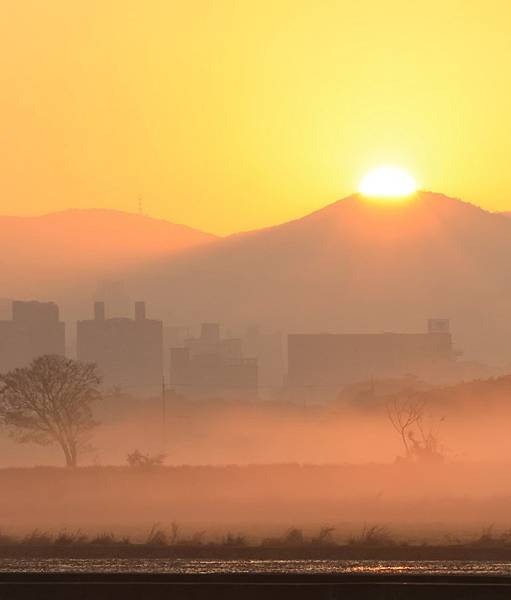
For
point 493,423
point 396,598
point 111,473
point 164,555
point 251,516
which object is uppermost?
point 493,423

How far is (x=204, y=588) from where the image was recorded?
2183cm

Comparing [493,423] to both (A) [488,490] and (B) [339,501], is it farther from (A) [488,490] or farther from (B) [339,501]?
(B) [339,501]

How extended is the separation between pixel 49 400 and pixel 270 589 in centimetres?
9224

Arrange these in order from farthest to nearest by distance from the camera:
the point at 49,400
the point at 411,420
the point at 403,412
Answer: the point at 403,412, the point at 411,420, the point at 49,400

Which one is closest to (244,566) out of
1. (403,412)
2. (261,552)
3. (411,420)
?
(261,552)

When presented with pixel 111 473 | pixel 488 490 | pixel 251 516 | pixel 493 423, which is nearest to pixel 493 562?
pixel 251 516

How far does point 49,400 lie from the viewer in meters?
112

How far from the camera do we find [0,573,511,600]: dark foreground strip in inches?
836

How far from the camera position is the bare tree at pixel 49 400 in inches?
4277

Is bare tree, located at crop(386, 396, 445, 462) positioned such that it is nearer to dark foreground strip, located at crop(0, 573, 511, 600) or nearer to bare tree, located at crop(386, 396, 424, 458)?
bare tree, located at crop(386, 396, 424, 458)

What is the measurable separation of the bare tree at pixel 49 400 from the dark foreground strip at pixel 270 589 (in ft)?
277

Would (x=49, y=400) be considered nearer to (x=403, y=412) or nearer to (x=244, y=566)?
(x=403, y=412)

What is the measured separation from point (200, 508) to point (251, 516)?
8844 millimetres

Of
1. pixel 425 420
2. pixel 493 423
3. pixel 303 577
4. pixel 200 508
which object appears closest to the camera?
pixel 303 577
